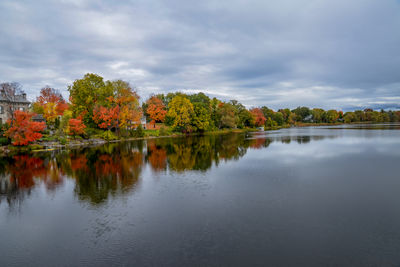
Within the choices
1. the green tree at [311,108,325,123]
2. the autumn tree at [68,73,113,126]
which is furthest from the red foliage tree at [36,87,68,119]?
the green tree at [311,108,325,123]

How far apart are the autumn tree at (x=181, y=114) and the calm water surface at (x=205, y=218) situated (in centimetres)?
4002

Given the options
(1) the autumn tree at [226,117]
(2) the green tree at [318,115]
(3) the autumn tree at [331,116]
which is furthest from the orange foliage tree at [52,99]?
(3) the autumn tree at [331,116]

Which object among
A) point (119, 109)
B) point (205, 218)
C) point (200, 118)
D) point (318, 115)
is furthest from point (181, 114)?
point (318, 115)

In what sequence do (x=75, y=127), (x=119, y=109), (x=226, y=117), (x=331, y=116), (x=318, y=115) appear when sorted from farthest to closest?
(x=331, y=116) → (x=318, y=115) → (x=226, y=117) → (x=119, y=109) → (x=75, y=127)

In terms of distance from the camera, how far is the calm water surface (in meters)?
6.40

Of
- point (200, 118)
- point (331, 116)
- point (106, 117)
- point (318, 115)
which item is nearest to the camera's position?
point (106, 117)

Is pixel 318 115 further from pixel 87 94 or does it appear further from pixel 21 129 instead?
pixel 21 129

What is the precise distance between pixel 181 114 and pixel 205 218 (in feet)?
159

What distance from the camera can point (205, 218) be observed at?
866cm

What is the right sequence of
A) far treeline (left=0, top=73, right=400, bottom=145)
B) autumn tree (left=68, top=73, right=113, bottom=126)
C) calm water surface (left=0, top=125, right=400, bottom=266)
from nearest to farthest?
calm water surface (left=0, top=125, right=400, bottom=266), far treeline (left=0, top=73, right=400, bottom=145), autumn tree (left=68, top=73, right=113, bottom=126)

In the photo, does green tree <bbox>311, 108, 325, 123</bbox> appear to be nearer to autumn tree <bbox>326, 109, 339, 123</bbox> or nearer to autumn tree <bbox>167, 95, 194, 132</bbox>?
autumn tree <bbox>326, 109, 339, 123</bbox>

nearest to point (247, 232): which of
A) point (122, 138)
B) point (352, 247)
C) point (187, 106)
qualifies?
point (352, 247)

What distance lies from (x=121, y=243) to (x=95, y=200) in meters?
4.55

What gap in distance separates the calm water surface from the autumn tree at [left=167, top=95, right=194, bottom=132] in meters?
40.0
